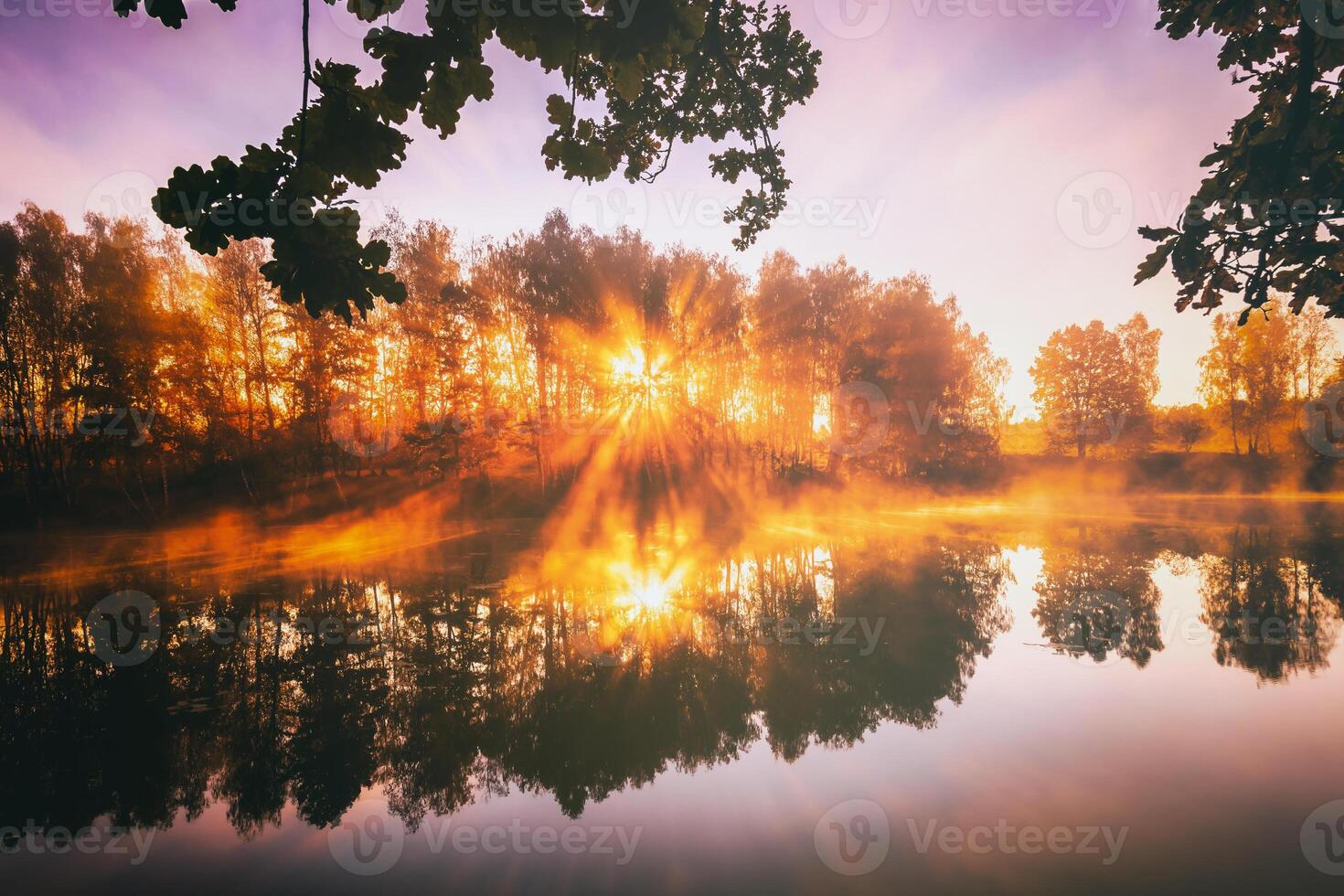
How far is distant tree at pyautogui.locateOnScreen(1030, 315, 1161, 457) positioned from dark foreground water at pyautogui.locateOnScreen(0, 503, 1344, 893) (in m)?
39.2

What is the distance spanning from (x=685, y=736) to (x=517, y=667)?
3.02m

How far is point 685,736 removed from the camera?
5.91m

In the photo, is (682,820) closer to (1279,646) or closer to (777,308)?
(1279,646)

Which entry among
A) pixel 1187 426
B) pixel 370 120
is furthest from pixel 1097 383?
pixel 370 120

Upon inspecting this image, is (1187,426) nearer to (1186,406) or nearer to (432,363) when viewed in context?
(1186,406)

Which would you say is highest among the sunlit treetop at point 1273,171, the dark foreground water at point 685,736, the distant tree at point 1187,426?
the sunlit treetop at point 1273,171

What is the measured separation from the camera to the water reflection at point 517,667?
524cm

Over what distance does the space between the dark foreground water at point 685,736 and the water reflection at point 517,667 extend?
0.05 meters

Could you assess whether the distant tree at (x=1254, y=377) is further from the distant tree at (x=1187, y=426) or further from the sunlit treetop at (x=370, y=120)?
the sunlit treetop at (x=370, y=120)

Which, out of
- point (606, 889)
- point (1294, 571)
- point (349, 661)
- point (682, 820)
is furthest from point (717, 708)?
point (1294, 571)

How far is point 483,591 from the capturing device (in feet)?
38.4

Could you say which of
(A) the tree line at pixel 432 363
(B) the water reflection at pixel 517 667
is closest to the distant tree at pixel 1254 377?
(A) the tree line at pixel 432 363

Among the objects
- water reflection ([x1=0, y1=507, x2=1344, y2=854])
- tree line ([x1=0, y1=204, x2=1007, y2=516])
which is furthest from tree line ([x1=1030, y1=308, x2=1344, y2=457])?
water reflection ([x1=0, y1=507, x2=1344, y2=854])

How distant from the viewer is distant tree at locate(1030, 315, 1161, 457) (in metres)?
43.4
